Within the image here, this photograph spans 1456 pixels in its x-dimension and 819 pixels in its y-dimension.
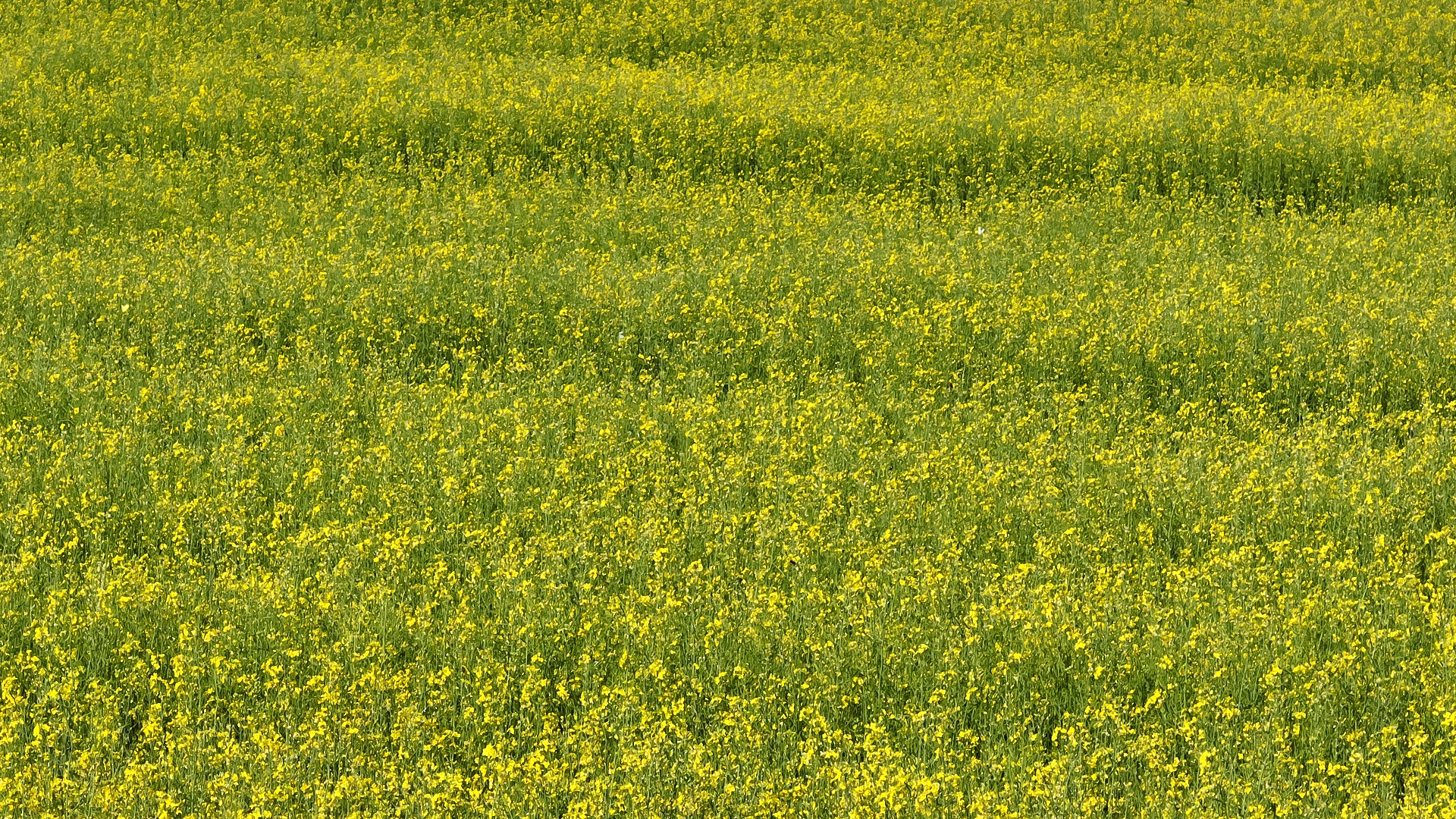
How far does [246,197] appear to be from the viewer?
35.8ft

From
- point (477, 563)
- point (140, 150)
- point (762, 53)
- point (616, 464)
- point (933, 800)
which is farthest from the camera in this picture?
point (762, 53)

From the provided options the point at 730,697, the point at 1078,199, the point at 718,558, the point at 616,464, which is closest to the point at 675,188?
the point at 1078,199

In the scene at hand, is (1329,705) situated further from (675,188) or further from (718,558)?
(675,188)

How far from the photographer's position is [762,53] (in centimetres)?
1580

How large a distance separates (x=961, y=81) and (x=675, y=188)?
4.35 metres

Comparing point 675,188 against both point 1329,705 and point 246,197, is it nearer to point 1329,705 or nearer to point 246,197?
point 246,197

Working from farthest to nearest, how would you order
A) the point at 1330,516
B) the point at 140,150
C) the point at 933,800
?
the point at 140,150, the point at 1330,516, the point at 933,800

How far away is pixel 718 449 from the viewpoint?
22.2ft

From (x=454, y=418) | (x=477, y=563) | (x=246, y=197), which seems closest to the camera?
(x=477, y=563)

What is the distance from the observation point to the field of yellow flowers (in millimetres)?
4473

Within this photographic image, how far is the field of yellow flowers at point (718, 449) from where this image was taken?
4.47 meters

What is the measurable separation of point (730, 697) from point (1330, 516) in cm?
274

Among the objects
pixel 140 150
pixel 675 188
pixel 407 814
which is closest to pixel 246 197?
pixel 140 150

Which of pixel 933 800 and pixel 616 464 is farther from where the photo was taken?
pixel 616 464
